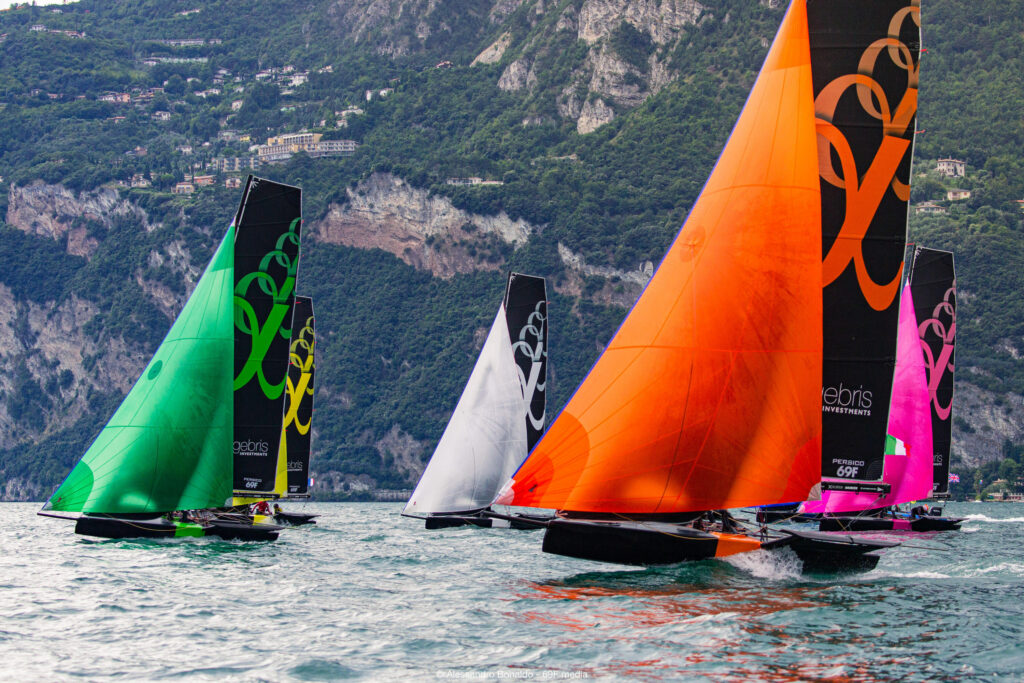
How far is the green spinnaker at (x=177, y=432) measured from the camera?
2739 centimetres

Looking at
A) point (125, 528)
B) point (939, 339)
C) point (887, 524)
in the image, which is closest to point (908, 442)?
point (887, 524)

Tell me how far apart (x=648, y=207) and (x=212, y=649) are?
466 feet

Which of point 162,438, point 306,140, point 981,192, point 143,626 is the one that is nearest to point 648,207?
point 981,192

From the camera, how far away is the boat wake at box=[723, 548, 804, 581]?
20516mm

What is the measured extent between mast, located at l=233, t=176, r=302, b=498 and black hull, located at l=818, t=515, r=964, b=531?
14.8 metres

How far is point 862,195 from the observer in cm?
2102

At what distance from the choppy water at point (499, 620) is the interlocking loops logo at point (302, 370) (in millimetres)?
17388

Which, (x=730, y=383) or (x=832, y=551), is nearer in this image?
(x=730, y=383)

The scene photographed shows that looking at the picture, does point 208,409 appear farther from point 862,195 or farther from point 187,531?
point 862,195

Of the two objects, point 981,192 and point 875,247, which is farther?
point 981,192

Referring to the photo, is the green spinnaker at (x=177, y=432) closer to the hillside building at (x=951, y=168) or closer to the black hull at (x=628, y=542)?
the black hull at (x=628, y=542)

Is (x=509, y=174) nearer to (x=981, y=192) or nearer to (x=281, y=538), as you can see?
(x=981, y=192)

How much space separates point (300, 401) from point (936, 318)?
69.8 ft

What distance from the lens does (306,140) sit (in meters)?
198
